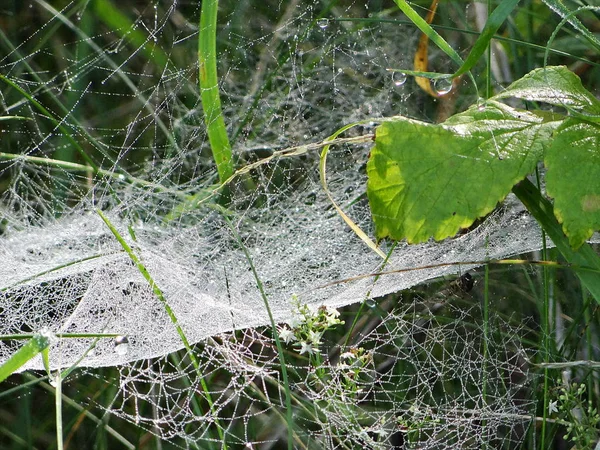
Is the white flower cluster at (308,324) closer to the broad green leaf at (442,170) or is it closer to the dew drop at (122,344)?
the broad green leaf at (442,170)

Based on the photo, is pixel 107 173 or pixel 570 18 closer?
pixel 570 18

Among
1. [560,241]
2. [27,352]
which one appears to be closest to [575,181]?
[560,241]

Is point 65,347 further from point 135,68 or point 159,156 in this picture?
point 135,68

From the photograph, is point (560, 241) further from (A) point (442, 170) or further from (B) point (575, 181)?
(A) point (442, 170)

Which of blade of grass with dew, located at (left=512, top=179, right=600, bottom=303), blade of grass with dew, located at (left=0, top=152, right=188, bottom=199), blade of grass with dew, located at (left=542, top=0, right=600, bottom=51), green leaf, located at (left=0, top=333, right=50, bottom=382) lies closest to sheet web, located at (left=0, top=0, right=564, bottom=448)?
blade of grass with dew, located at (left=0, top=152, right=188, bottom=199)

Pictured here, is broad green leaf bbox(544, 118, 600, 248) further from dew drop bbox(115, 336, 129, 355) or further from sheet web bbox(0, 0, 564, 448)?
dew drop bbox(115, 336, 129, 355)

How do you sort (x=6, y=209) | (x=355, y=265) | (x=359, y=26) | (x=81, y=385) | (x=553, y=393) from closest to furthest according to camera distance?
(x=553, y=393) < (x=355, y=265) < (x=81, y=385) < (x=6, y=209) < (x=359, y=26)

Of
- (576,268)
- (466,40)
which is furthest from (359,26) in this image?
(576,268)

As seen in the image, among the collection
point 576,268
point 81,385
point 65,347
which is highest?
point 576,268
